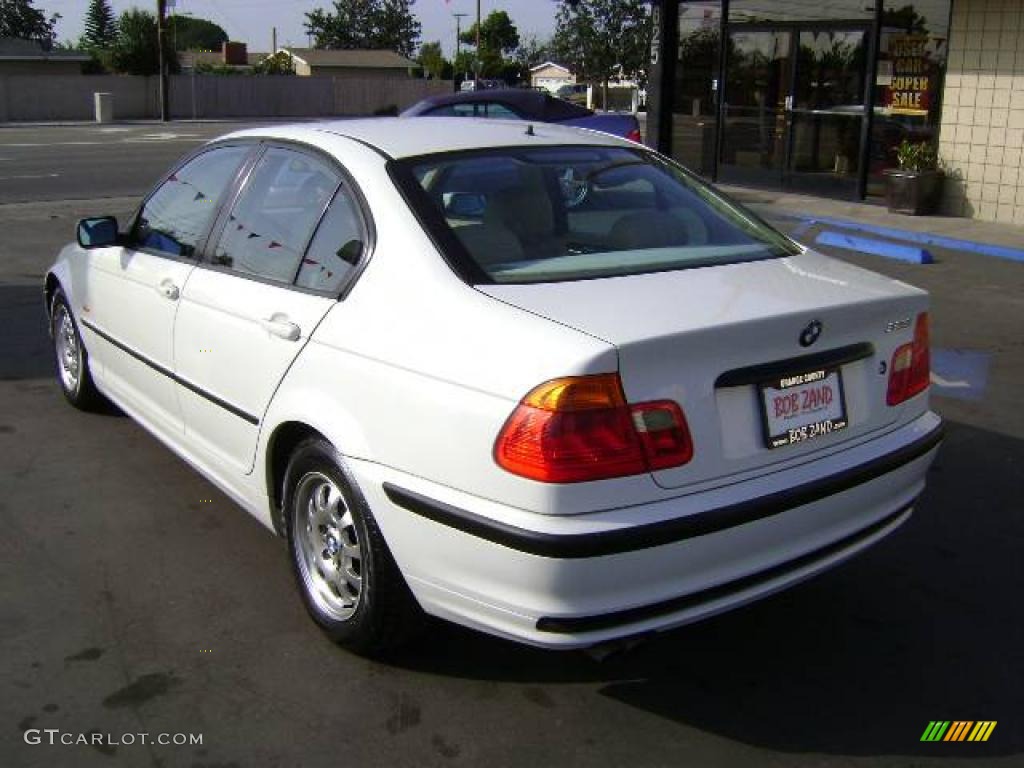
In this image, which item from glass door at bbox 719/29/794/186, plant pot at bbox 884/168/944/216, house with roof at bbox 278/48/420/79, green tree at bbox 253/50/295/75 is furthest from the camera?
house with roof at bbox 278/48/420/79

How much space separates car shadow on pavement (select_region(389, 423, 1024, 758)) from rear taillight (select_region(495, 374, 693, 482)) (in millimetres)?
302

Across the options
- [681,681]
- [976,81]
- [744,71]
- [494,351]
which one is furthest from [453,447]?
[744,71]

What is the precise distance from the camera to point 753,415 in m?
2.86

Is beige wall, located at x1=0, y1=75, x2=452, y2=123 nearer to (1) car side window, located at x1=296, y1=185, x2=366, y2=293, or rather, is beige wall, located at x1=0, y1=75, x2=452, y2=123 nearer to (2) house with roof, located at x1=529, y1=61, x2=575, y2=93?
(2) house with roof, located at x1=529, y1=61, x2=575, y2=93

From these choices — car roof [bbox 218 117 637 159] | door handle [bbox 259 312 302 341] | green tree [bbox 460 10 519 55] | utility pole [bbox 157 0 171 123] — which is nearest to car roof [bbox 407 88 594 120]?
car roof [bbox 218 117 637 159]

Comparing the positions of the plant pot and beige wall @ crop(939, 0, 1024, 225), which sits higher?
beige wall @ crop(939, 0, 1024, 225)

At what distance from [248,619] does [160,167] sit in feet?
60.2

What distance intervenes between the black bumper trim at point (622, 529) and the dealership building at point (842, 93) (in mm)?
10663

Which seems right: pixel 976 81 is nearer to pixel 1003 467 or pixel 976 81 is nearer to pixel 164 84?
pixel 1003 467

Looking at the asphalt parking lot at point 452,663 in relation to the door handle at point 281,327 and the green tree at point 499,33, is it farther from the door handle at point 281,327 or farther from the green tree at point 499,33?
the green tree at point 499,33

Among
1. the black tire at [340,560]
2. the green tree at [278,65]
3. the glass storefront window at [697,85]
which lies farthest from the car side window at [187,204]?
the green tree at [278,65]

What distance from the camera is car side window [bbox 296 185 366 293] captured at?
3.33m

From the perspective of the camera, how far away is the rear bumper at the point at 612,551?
2627 millimetres

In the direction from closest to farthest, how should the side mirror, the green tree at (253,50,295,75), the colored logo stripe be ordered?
the colored logo stripe, the side mirror, the green tree at (253,50,295,75)
